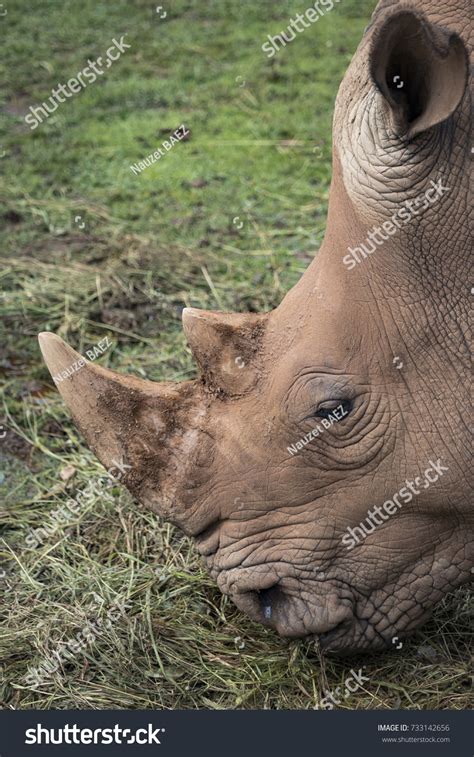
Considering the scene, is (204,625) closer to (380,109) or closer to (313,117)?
(380,109)

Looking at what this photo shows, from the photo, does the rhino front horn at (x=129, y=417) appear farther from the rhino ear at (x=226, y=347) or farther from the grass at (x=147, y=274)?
the grass at (x=147, y=274)

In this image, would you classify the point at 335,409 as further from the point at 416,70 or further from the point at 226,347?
the point at 416,70

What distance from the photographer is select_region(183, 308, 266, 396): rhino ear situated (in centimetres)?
411

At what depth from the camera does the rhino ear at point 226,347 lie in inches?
162

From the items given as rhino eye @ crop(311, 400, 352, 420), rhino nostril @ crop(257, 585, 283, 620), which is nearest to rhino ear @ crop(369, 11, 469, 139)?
rhino eye @ crop(311, 400, 352, 420)

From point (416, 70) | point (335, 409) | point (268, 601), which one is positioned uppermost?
point (416, 70)

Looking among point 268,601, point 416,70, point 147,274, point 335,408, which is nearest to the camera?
point 416,70

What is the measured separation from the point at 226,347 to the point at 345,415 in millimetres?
524

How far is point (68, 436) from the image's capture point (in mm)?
6059

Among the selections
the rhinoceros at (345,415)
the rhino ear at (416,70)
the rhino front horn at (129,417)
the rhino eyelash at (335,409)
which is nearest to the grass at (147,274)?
the rhinoceros at (345,415)

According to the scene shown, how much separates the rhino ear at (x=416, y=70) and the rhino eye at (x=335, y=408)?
0.93 metres

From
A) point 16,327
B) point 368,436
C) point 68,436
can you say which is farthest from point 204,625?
point 16,327

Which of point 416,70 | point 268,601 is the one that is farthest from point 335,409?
point 416,70

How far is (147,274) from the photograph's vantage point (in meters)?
7.34
